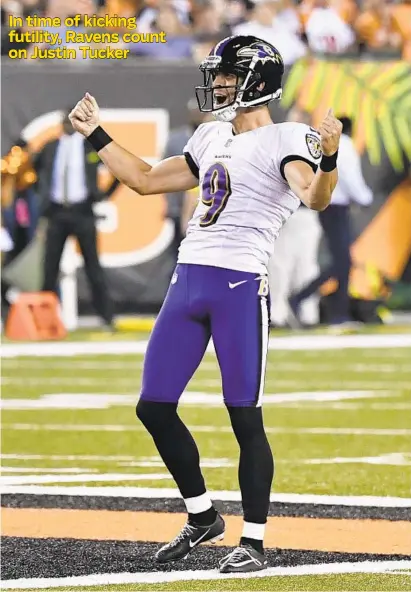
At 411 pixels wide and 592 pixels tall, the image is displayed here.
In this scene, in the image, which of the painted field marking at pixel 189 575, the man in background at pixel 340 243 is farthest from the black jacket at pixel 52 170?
the painted field marking at pixel 189 575

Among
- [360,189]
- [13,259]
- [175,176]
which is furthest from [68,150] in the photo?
[175,176]

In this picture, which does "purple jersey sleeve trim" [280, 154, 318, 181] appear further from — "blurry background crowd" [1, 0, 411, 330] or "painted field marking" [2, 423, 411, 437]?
"blurry background crowd" [1, 0, 411, 330]

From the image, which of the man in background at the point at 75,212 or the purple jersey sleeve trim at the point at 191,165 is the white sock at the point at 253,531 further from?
the man in background at the point at 75,212

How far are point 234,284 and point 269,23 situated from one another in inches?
453

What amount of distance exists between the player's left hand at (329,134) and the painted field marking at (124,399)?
17.1ft

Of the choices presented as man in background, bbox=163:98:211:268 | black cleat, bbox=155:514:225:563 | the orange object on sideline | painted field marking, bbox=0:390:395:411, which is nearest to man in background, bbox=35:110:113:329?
the orange object on sideline

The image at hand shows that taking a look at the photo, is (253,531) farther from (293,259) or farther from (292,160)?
(293,259)

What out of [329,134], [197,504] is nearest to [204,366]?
[197,504]

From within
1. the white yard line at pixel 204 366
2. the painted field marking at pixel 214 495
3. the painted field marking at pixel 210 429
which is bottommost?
the white yard line at pixel 204 366

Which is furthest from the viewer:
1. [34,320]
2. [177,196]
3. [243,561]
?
[177,196]

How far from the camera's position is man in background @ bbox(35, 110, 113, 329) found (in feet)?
50.9

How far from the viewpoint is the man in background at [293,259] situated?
15.7 meters

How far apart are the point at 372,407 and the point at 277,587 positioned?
5.13 meters

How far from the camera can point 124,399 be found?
35.8ft
